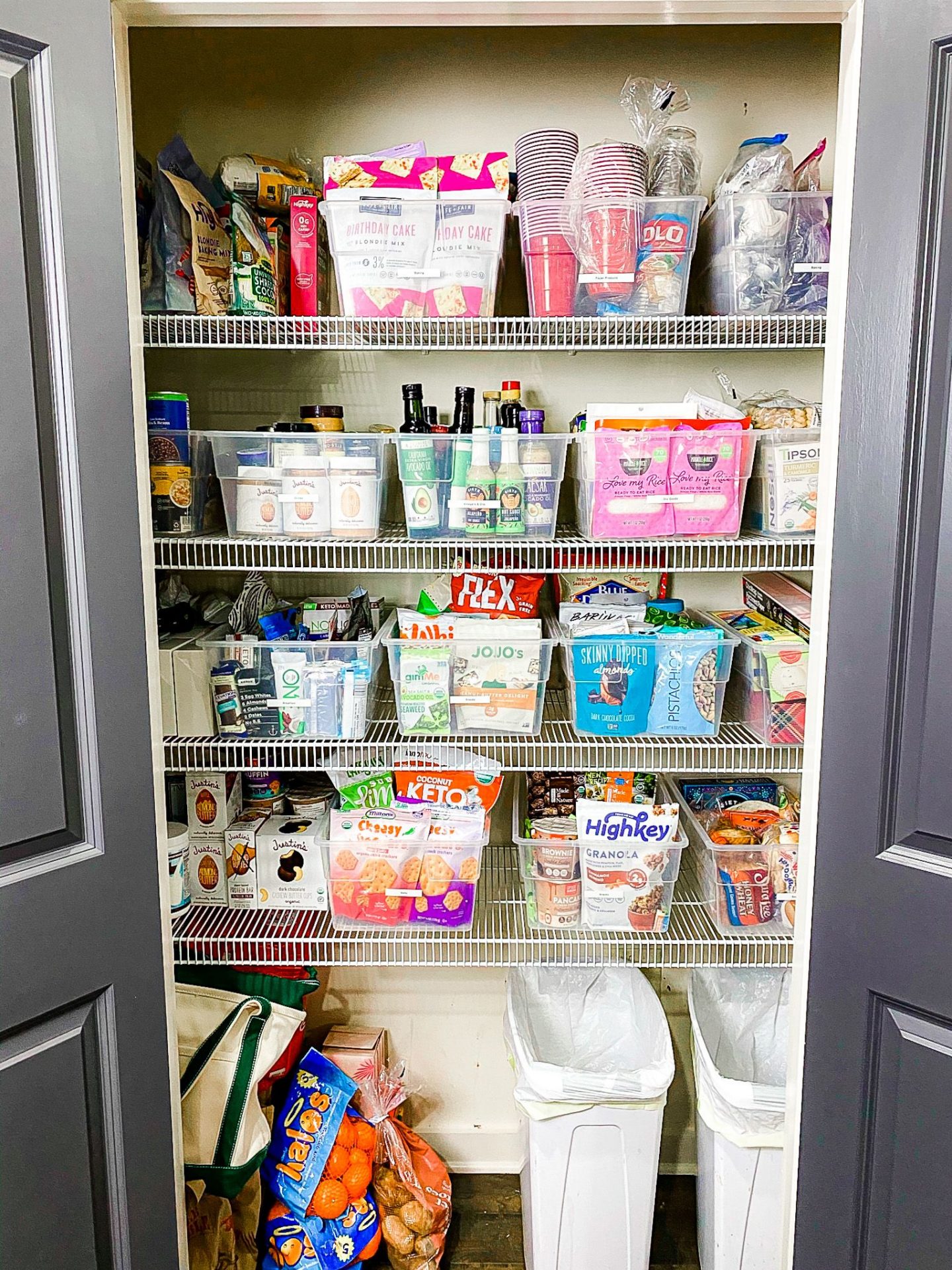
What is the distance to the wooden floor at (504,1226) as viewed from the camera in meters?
1.89

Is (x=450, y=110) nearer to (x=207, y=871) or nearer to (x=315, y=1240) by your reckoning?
(x=207, y=871)

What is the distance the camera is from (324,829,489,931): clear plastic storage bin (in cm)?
164

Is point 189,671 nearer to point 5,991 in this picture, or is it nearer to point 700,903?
point 5,991

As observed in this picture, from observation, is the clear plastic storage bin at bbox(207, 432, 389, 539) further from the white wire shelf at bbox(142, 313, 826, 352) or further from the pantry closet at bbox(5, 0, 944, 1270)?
the white wire shelf at bbox(142, 313, 826, 352)

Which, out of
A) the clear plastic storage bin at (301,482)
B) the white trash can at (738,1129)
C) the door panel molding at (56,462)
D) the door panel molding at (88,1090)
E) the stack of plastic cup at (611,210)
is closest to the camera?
the door panel molding at (56,462)

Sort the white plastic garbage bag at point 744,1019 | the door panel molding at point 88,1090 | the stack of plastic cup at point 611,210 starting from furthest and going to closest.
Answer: the white plastic garbage bag at point 744,1019
the stack of plastic cup at point 611,210
the door panel molding at point 88,1090

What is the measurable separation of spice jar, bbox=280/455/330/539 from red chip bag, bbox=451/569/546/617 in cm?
31

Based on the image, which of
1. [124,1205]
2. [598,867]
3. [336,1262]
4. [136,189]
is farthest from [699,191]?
[336,1262]

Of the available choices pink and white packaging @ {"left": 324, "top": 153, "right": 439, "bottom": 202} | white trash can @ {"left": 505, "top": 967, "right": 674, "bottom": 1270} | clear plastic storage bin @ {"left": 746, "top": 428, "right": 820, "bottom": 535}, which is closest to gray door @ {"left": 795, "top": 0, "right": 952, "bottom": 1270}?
clear plastic storage bin @ {"left": 746, "top": 428, "right": 820, "bottom": 535}

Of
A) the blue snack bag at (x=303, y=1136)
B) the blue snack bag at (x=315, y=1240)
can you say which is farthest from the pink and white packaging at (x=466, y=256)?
the blue snack bag at (x=315, y=1240)

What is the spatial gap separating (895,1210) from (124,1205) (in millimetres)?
1063

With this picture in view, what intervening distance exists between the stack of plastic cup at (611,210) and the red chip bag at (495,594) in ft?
1.78

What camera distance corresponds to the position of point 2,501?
1.08 metres

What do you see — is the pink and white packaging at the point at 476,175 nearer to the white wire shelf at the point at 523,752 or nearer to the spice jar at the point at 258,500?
the spice jar at the point at 258,500
